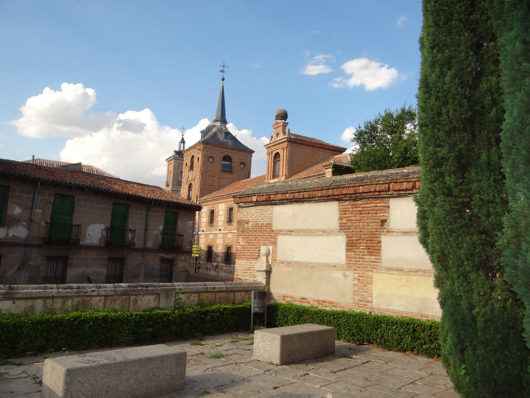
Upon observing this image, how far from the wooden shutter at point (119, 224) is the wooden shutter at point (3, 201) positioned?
5048 mm

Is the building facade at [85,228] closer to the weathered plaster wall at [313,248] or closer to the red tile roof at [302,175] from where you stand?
the red tile roof at [302,175]

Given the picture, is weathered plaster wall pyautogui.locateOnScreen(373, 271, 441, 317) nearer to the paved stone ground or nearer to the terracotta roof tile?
the paved stone ground

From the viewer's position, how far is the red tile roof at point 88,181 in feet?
61.9

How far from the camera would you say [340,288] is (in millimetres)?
9234

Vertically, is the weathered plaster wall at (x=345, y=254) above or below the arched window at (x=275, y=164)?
below

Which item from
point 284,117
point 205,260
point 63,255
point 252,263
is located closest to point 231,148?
point 284,117

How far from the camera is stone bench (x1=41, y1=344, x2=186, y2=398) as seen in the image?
434 centimetres

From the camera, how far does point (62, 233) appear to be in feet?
65.5

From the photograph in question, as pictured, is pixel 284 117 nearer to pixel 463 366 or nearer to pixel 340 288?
pixel 340 288

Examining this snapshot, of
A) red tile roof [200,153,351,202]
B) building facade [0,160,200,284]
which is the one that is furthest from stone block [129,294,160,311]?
red tile roof [200,153,351,202]

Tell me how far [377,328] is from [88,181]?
59.1ft

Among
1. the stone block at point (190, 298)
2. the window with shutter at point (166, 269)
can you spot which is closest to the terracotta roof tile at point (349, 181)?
the stone block at point (190, 298)

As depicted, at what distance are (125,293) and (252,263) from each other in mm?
4110

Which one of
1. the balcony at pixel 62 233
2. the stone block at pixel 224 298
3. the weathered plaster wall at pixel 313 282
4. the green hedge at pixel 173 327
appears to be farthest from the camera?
the balcony at pixel 62 233
